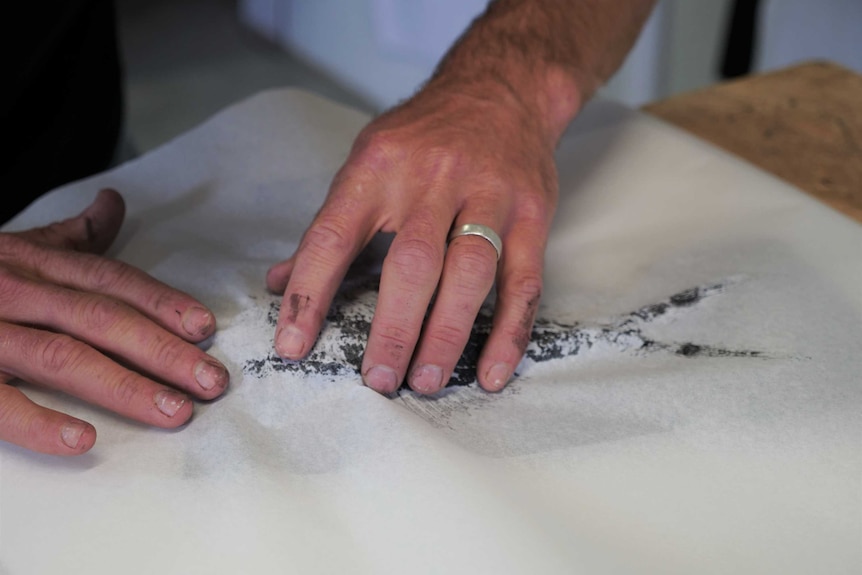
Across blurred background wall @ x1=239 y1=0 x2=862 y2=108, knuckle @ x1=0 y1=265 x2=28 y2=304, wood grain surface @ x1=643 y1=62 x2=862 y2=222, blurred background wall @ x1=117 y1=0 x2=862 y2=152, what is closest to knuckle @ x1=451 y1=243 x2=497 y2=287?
knuckle @ x1=0 y1=265 x2=28 y2=304

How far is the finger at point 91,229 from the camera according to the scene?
760 mm

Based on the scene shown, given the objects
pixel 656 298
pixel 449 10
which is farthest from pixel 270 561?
pixel 449 10

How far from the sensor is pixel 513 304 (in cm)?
67

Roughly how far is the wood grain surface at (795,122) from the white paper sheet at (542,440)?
103mm

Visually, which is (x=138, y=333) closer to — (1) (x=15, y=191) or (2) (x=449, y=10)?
(1) (x=15, y=191)

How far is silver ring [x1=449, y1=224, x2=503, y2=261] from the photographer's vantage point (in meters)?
0.67

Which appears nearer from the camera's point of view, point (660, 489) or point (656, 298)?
point (660, 489)

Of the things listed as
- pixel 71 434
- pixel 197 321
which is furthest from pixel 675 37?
pixel 71 434

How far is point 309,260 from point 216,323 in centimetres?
10

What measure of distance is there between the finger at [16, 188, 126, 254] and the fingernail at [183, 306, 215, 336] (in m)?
0.19

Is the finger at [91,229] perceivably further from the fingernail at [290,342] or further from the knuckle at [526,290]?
the knuckle at [526,290]

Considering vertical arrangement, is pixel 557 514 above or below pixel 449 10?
above

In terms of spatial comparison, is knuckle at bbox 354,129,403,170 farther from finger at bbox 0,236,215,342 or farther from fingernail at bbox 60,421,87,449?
fingernail at bbox 60,421,87,449

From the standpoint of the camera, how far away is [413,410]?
617mm
